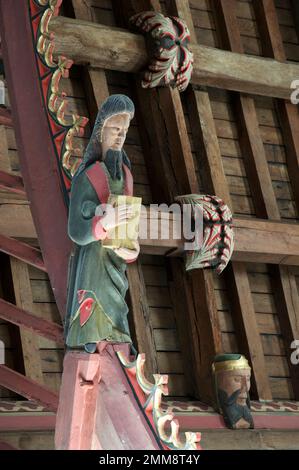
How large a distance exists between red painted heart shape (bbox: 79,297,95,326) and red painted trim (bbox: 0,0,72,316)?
170mm

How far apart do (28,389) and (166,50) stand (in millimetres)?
2360

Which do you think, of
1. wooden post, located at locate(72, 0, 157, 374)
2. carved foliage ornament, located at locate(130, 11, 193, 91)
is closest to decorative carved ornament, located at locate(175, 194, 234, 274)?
wooden post, located at locate(72, 0, 157, 374)

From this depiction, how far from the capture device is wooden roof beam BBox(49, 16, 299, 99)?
5.06 meters

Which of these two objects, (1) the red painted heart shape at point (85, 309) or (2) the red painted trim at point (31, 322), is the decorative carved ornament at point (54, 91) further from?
(2) the red painted trim at point (31, 322)

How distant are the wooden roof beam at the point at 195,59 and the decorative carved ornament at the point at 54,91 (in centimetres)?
162

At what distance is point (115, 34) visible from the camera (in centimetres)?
520

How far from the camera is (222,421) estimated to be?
16.2 ft

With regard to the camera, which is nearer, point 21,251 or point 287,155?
point 21,251

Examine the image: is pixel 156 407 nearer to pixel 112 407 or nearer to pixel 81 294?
pixel 112 407

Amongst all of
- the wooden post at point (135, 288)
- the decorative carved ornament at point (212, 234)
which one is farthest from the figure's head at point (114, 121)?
the wooden post at point (135, 288)

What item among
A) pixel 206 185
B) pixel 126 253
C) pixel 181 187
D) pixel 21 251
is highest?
pixel 206 185

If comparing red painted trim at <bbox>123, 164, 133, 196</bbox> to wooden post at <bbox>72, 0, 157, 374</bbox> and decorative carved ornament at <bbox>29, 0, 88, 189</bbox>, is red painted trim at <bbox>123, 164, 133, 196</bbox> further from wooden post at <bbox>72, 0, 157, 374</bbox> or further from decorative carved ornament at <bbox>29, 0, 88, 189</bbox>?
wooden post at <bbox>72, 0, 157, 374</bbox>

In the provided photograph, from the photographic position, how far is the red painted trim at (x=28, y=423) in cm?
433

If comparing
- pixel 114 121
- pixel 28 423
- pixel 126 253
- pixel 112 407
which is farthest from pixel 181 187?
pixel 112 407
